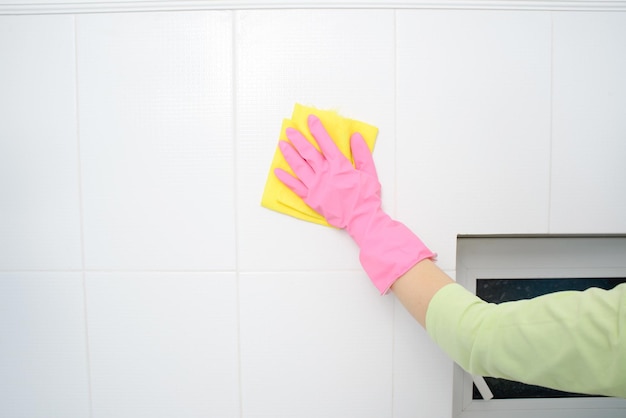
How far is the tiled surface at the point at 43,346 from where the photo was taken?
0.72 m

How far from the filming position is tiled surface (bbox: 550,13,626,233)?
70 cm

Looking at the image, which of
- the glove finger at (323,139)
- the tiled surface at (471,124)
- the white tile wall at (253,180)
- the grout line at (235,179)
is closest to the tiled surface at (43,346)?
the white tile wall at (253,180)

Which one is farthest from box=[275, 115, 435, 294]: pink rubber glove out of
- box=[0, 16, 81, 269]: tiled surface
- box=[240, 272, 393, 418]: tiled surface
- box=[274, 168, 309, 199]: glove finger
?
box=[0, 16, 81, 269]: tiled surface

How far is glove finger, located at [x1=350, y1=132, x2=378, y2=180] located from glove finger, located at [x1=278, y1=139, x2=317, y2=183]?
104 mm

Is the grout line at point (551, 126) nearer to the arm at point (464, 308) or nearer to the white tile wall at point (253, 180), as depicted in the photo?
the white tile wall at point (253, 180)

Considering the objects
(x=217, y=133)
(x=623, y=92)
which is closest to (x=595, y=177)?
(x=623, y=92)

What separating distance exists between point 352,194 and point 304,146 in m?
0.15

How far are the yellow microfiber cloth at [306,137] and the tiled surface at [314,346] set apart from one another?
147mm

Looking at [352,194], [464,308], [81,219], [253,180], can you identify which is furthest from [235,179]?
[464,308]

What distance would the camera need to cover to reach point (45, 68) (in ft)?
2.31

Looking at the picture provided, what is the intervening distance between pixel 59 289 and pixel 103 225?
0.18 metres

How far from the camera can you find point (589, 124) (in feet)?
2.34

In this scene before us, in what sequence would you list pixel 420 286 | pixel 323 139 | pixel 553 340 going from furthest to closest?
1. pixel 323 139
2. pixel 420 286
3. pixel 553 340

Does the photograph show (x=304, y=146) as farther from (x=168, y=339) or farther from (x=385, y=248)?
(x=168, y=339)
